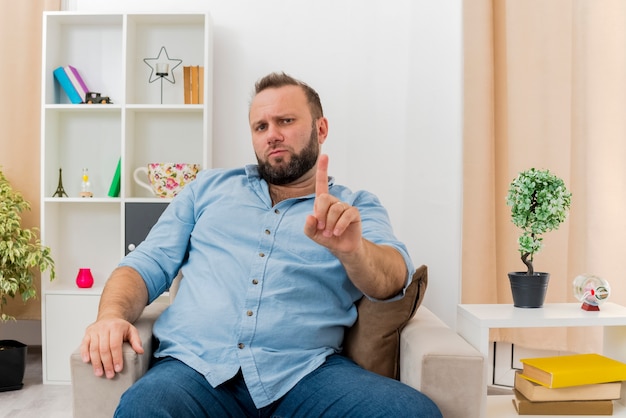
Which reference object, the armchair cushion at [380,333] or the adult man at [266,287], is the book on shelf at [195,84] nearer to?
the adult man at [266,287]

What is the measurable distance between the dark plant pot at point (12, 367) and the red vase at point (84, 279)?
1.09 ft

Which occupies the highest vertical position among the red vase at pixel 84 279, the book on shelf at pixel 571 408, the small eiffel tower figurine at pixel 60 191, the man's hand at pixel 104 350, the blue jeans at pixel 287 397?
the small eiffel tower figurine at pixel 60 191

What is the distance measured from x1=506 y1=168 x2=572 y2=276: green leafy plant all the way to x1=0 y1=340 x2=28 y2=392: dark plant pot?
6.68 feet

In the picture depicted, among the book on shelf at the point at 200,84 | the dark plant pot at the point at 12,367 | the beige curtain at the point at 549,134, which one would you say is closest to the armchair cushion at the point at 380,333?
the beige curtain at the point at 549,134

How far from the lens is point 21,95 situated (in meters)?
3.20

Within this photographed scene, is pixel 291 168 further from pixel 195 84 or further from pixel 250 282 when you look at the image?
pixel 195 84

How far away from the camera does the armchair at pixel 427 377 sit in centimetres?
153

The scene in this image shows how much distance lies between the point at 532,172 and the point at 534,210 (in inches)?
4.1

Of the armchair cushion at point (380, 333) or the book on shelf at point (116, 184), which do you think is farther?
the book on shelf at point (116, 184)

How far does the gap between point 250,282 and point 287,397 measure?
295 mm

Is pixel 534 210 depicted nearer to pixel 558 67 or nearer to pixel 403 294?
pixel 403 294

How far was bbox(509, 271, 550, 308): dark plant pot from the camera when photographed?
1976 millimetres

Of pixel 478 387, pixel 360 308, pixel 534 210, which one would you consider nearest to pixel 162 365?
pixel 360 308

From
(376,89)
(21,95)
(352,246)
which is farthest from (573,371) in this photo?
(21,95)
